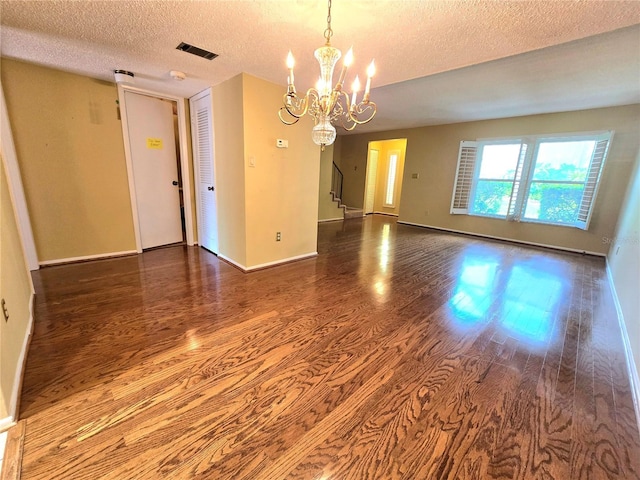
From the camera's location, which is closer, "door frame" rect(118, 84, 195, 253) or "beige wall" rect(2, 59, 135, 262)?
"beige wall" rect(2, 59, 135, 262)

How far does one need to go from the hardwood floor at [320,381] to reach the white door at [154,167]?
1.17 meters

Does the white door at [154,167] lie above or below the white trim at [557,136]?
below

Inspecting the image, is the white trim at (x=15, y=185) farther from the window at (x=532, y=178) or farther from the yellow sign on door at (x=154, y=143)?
the window at (x=532, y=178)

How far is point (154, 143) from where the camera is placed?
3793 millimetres

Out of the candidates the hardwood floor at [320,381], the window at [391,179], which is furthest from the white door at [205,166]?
the window at [391,179]

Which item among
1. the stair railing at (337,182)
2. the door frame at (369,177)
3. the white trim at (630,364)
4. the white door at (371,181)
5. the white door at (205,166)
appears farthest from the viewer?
the stair railing at (337,182)

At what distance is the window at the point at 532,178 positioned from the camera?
446 cm

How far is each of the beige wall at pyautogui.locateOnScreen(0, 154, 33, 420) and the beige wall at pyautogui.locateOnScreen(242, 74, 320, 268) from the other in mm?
1858

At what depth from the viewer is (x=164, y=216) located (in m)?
4.10

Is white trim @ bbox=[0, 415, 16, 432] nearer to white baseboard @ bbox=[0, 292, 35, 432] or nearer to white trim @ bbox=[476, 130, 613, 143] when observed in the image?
white baseboard @ bbox=[0, 292, 35, 432]

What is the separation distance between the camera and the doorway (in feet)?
27.9

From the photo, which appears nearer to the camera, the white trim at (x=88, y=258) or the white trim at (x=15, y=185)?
the white trim at (x=15, y=185)

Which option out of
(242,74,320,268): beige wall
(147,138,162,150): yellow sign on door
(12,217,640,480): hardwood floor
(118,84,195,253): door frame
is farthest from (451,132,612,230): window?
(147,138,162,150): yellow sign on door

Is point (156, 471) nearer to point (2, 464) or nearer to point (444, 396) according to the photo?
point (2, 464)
